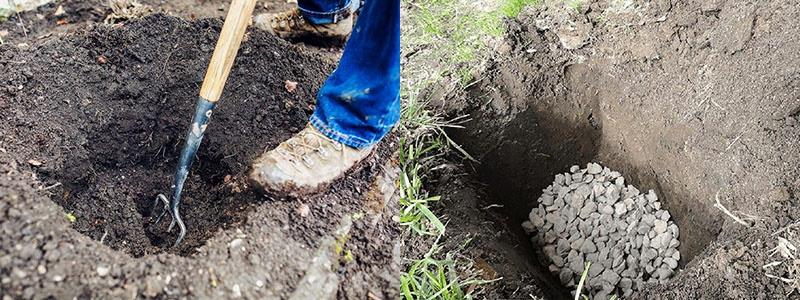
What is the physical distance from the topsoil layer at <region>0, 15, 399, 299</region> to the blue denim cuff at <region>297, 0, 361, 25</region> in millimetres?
171

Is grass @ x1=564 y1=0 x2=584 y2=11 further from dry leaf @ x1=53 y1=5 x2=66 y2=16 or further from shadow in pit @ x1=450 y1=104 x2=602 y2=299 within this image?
dry leaf @ x1=53 y1=5 x2=66 y2=16

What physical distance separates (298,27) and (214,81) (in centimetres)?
89

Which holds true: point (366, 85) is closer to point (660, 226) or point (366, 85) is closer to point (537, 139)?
point (537, 139)

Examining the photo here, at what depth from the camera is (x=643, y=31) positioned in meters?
3.26

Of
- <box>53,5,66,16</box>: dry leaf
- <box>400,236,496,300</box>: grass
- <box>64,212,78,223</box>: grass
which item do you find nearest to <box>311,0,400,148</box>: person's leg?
<box>400,236,496,300</box>: grass

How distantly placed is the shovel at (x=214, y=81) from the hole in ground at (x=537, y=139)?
1.21m

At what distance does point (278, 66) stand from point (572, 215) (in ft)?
4.71

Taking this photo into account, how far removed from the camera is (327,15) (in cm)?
292

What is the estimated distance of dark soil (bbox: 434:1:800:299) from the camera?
2.83 meters

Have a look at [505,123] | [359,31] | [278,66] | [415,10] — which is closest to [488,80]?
[505,123]

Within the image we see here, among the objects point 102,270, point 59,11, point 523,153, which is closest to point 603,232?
point 523,153

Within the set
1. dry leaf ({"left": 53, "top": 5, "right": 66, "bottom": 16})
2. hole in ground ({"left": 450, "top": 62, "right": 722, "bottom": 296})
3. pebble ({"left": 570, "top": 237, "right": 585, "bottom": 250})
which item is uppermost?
dry leaf ({"left": 53, "top": 5, "right": 66, "bottom": 16})

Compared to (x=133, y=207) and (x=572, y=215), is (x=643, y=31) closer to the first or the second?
(x=572, y=215)

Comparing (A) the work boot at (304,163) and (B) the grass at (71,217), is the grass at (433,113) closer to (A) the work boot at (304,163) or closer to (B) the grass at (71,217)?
(A) the work boot at (304,163)
